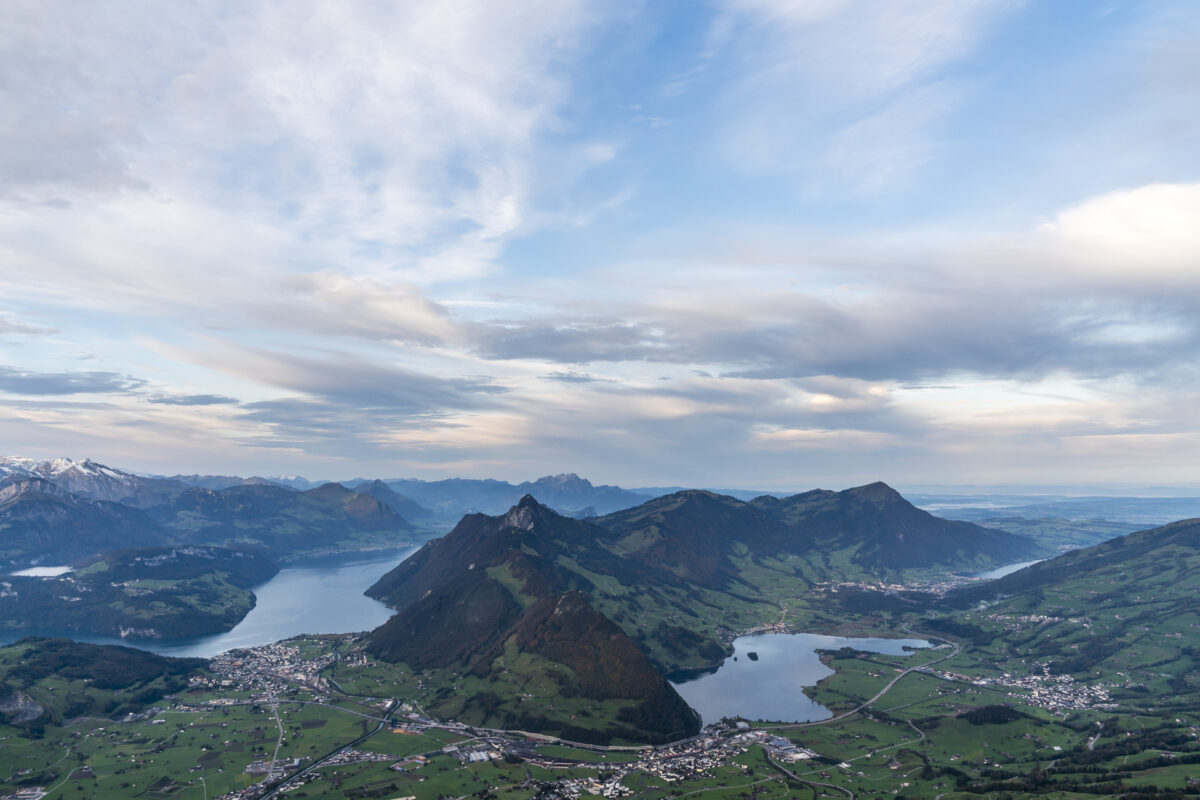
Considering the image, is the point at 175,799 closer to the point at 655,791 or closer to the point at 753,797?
the point at 655,791

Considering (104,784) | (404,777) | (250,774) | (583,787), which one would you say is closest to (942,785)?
(583,787)

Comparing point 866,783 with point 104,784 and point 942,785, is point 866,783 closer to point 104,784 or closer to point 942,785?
point 942,785

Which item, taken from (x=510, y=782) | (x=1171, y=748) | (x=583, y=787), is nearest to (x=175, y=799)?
(x=510, y=782)

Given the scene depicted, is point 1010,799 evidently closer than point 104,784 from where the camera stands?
Yes

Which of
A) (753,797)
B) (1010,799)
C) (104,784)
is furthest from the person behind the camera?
(104,784)

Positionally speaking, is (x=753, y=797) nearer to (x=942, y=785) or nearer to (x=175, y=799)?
(x=942, y=785)

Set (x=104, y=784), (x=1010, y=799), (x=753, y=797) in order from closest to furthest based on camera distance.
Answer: (x=1010, y=799), (x=753, y=797), (x=104, y=784)

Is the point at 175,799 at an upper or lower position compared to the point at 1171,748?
lower

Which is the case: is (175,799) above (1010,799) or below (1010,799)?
below
